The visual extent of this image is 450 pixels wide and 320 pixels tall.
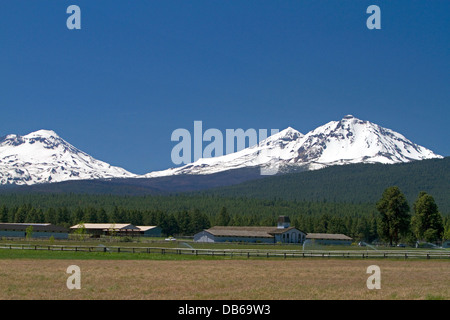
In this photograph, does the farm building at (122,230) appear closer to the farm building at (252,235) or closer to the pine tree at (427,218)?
the farm building at (252,235)

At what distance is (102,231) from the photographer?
16212cm

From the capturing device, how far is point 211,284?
32.9 m

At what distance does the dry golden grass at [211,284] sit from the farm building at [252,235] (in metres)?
96.3

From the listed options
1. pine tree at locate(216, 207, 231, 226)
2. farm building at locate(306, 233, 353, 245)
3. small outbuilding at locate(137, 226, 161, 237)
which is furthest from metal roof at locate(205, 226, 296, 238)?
pine tree at locate(216, 207, 231, 226)

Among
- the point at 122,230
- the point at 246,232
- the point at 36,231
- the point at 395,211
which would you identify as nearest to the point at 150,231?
the point at 122,230

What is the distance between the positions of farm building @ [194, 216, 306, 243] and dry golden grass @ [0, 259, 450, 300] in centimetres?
9632

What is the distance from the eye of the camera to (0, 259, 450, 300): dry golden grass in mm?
27812

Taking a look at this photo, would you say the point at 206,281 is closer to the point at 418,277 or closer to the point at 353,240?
the point at 418,277

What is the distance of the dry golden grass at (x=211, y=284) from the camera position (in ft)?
91.2

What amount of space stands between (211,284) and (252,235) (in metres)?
109

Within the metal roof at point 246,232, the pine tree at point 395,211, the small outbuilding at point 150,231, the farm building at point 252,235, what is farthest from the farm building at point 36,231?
the pine tree at point 395,211

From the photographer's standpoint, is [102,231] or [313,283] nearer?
[313,283]

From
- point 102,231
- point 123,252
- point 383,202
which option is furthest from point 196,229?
point 123,252
